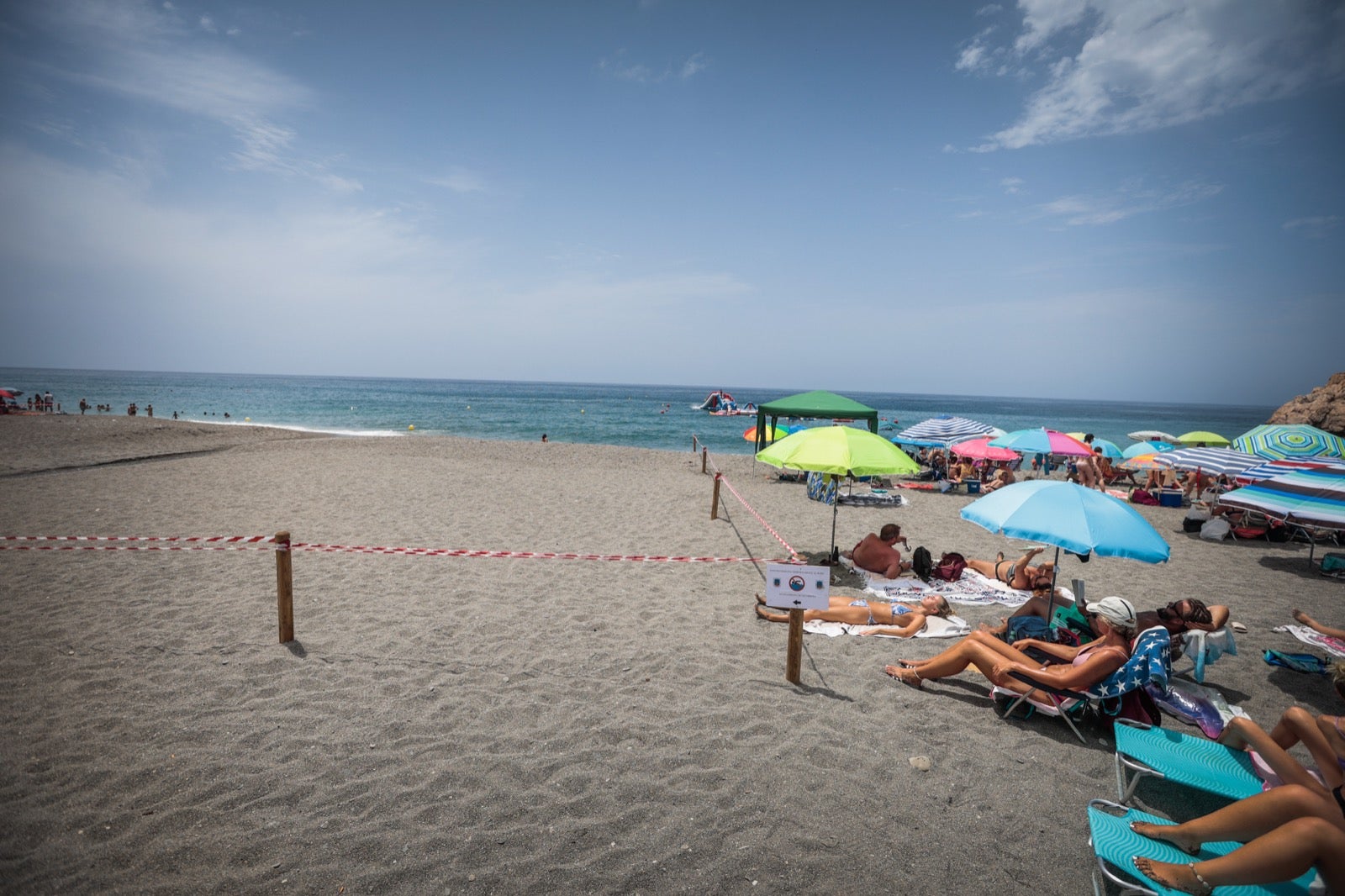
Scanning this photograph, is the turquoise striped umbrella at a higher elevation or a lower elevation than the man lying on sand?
higher

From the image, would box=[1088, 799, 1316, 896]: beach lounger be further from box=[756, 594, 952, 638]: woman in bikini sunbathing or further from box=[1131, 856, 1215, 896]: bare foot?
box=[756, 594, 952, 638]: woman in bikini sunbathing

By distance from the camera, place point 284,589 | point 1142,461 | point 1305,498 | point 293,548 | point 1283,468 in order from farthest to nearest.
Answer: point 1142,461
point 1283,468
point 293,548
point 1305,498
point 284,589

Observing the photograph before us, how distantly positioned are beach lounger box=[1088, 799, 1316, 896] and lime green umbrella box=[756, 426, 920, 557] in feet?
14.4

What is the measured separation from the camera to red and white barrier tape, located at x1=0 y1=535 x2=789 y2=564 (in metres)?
8.09

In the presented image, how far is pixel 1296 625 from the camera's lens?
6.88 metres

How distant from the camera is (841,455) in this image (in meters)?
7.67

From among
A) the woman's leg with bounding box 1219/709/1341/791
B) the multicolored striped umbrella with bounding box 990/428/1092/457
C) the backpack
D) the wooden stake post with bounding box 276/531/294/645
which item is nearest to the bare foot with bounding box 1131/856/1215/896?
the woman's leg with bounding box 1219/709/1341/791

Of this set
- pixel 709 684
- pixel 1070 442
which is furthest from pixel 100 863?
pixel 1070 442

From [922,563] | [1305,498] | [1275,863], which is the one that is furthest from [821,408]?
[1275,863]

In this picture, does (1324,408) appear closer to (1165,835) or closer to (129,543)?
(1165,835)

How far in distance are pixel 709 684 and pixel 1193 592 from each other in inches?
304

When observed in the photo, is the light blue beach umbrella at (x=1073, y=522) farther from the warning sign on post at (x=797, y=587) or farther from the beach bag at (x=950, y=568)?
the beach bag at (x=950, y=568)

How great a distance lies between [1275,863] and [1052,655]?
241cm

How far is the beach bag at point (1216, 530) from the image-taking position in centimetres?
1172
